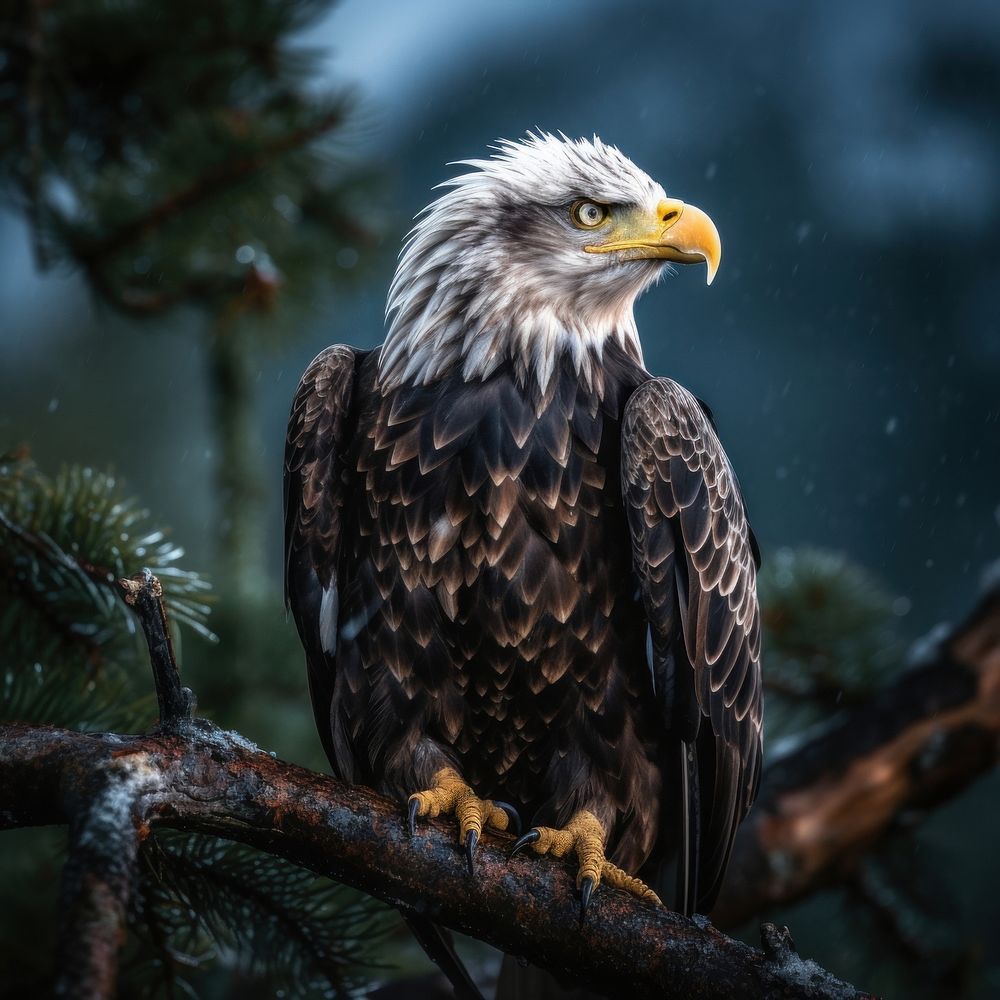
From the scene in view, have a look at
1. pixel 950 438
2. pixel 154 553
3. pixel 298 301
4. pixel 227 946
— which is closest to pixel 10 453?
pixel 154 553

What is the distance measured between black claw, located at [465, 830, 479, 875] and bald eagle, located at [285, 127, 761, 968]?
0.30 meters

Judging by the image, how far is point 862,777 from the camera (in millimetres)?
3455

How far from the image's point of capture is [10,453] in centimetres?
219

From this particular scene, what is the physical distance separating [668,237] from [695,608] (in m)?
1.03

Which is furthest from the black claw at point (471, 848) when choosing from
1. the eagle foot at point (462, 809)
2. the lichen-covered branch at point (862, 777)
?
the lichen-covered branch at point (862, 777)

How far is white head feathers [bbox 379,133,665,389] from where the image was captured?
9.92 feet

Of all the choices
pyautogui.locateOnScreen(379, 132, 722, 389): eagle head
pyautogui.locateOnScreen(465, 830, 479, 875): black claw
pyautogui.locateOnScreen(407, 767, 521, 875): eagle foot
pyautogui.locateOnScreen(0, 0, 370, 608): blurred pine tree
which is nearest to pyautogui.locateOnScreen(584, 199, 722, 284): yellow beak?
pyautogui.locateOnScreen(379, 132, 722, 389): eagle head

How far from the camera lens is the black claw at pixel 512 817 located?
2.88m

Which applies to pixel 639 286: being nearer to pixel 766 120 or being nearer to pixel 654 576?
pixel 654 576

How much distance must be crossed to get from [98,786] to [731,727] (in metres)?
1.76

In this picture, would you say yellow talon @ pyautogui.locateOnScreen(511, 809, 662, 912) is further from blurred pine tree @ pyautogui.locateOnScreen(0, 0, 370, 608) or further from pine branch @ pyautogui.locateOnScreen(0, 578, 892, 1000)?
blurred pine tree @ pyautogui.locateOnScreen(0, 0, 370, 608)

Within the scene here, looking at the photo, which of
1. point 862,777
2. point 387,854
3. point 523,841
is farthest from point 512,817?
point 862,777

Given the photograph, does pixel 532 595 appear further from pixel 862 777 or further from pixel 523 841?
pixel 862 777

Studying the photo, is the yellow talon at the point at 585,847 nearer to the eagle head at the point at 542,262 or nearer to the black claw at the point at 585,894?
the black claw at the point at 585,894
